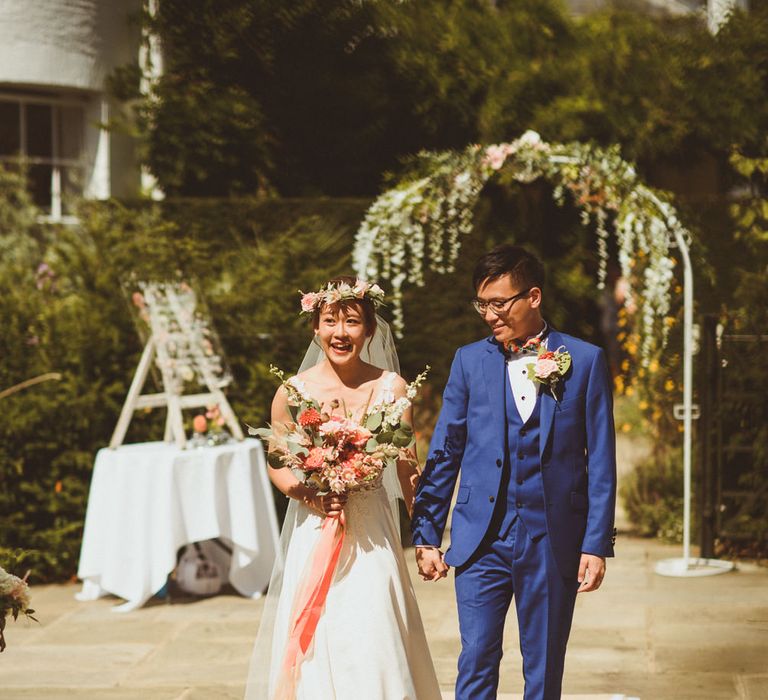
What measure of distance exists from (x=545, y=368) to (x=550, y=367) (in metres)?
0.02

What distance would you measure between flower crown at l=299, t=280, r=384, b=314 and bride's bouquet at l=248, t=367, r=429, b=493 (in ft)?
1.01

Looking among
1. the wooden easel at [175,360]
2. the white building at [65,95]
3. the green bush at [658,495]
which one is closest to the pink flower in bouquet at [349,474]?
the wooden easel at [175,360]

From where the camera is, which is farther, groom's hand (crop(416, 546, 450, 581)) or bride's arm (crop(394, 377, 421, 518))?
bride's arm (crop(394, 377, 421, 518))

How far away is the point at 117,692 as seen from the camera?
543 centimetres

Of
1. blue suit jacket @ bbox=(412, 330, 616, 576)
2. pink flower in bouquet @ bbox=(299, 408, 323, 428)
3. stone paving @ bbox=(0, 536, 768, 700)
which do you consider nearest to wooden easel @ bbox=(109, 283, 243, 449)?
stone paving @ bbox=(0, 536, 768, 700)

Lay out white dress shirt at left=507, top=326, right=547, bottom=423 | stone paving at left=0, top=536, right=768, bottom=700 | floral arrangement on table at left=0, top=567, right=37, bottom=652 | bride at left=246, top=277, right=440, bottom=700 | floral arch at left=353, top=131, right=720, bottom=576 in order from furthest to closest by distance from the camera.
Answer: floral arch at left=353, top=131, right=720, bottom=576, stone paving at left=0, top=536, right=768, bottom=700, bride at left=246, top=277, right=440, bottom=700, white dress shirt at left=507, top=326, right=547, bottom=423, floral arrangement on table at left=0, top=567, right=37, bottom=652

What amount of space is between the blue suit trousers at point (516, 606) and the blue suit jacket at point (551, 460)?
0.06m

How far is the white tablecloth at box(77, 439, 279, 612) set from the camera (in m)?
7.02

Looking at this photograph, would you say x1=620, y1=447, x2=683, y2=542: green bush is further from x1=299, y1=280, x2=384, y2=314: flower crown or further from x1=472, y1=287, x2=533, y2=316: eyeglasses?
x1=472, y1=287, x2=533, y2=316: eyeglasses

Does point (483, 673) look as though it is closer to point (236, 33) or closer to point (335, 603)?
point (335, 603)

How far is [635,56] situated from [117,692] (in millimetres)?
9229

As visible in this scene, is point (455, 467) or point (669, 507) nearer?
point (455, 467)

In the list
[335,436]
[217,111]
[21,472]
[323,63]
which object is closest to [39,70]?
[217,111]

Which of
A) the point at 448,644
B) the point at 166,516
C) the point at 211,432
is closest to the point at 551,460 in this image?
the point at 448,644
